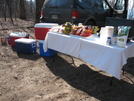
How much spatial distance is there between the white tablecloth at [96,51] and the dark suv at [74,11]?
205 centimetres

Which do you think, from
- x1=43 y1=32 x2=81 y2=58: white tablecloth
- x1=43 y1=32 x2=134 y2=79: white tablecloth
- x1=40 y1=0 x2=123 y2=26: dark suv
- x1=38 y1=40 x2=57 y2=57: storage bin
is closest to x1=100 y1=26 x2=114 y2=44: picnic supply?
x1=43 y1=32 x2=134 y2=79: white tablecloth

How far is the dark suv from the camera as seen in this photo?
513cm

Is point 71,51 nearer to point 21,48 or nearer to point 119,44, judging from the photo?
point 119,44

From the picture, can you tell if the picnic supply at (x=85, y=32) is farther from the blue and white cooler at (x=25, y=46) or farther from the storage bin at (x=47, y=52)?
the blue and white cooler at (x=25, y=46)

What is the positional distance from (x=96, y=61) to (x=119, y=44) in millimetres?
525

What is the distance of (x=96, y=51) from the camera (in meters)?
2.59

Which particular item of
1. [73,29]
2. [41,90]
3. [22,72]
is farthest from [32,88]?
[73,29]

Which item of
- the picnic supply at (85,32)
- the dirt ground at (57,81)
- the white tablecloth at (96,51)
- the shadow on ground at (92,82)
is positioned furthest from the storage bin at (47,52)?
the picnic supply at (85,32)

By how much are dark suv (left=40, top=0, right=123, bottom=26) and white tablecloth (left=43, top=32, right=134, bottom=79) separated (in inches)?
80.7

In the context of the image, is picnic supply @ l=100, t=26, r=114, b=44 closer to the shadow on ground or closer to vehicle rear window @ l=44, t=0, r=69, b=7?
the shadow on ground

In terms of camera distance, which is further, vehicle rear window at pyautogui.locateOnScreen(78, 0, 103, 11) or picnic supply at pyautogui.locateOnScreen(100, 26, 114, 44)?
vehicle rear window at pyautogui.locateOnScreen(78, 0, 103, 11)

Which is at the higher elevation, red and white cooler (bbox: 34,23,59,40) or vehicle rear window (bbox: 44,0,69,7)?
vehicle rear window (bbox: 44,0,69,7)

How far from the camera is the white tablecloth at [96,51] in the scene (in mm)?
2297

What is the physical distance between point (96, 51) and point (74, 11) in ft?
9.46
